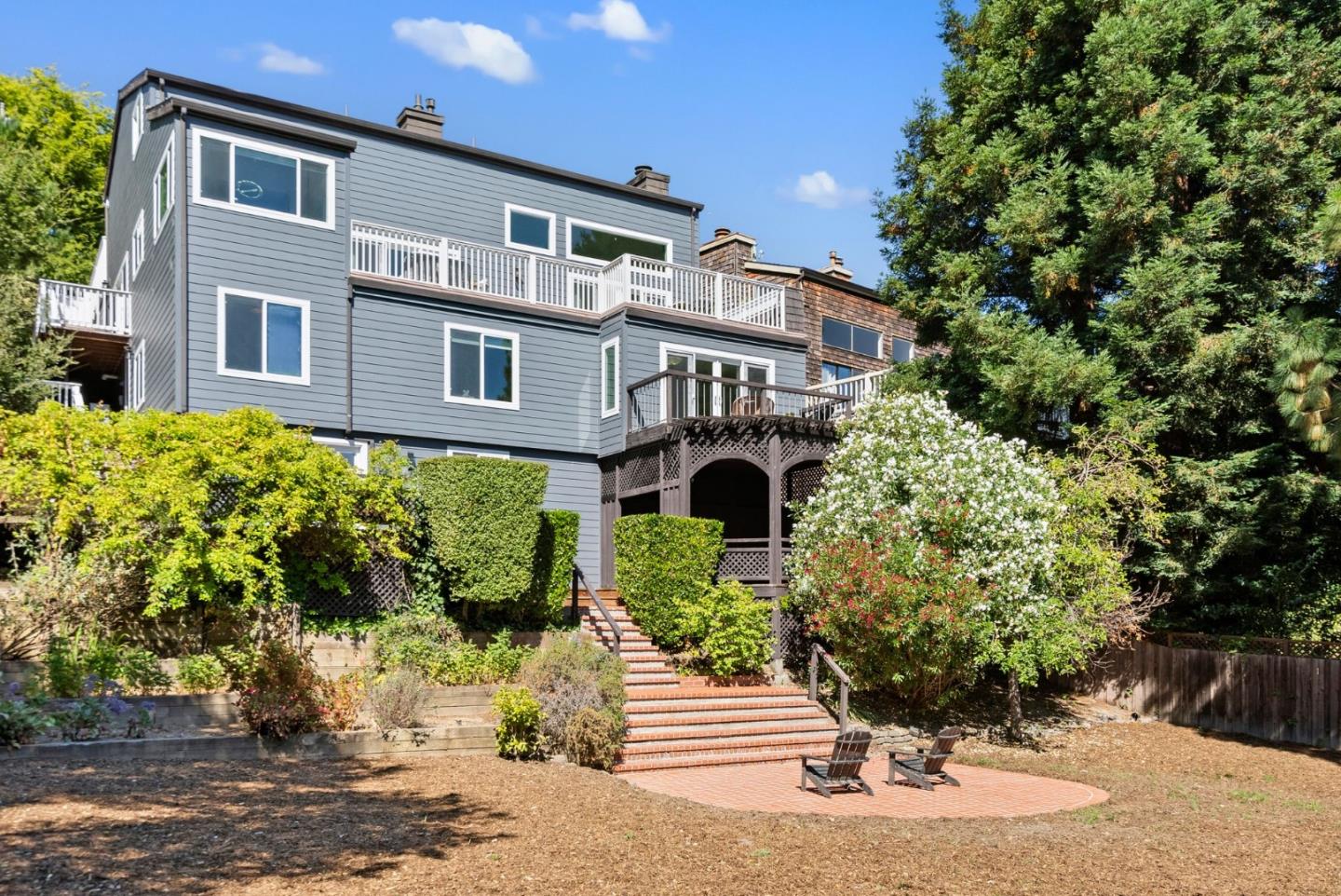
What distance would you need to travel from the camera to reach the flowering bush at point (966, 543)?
1606 centimetres

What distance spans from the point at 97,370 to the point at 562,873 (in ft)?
74.8

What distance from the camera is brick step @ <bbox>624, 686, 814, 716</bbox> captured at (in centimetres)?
1539

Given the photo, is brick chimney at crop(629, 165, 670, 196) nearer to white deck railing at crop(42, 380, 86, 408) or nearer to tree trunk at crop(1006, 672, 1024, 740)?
white deck railing at crop(42, 380, 86, 408)

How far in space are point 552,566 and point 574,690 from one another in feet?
13.6

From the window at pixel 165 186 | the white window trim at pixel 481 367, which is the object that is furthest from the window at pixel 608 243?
the window at pixel 165 186

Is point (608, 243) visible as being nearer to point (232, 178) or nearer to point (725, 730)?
point (232, 178)

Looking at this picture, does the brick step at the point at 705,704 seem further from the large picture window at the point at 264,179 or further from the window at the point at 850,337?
the window at the point at 850,337

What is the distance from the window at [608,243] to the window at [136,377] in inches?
382

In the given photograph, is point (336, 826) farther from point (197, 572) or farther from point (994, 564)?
point (994, 564)

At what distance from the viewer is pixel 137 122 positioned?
22828 mm

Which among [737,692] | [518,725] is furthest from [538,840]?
[737,692]

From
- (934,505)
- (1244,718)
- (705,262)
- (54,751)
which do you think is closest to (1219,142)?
(934,505)

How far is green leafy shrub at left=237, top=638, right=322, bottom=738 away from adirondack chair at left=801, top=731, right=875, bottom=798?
611 cm

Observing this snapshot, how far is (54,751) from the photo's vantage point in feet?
34.4
